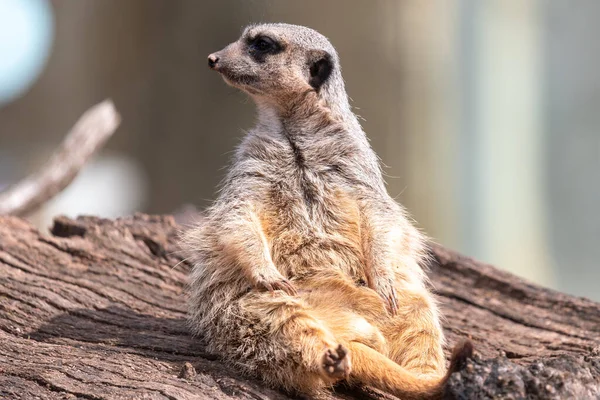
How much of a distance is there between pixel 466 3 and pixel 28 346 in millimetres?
6910

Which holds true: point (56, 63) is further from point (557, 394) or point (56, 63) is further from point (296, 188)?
point (557, 394)

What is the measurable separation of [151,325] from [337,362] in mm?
1346

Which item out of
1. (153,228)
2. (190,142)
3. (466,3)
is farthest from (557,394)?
A: (190,142)

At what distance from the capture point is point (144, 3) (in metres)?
14.2

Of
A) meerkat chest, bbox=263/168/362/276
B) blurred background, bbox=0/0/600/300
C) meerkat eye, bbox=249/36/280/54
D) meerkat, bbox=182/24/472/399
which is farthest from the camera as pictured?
blurred background, bbox=0/0/600/300

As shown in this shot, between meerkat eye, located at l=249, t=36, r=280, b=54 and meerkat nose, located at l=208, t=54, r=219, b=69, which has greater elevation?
meerkat eye, located at l=249, t=36, r=280, b=54

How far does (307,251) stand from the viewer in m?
3.35

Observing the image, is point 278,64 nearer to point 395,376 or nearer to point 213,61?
point 213,61

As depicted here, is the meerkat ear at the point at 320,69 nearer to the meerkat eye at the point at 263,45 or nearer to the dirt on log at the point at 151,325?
the meerkat eye at the point at 263,45

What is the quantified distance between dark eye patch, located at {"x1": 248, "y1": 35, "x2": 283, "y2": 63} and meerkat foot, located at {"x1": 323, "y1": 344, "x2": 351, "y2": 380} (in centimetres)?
142

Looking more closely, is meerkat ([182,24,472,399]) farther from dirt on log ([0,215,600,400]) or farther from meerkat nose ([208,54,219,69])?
dirt on log ([0,215,600,400])

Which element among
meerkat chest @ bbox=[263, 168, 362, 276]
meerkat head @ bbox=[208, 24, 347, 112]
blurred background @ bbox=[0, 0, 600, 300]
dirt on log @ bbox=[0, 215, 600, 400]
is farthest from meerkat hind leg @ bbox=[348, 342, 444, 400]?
blurred background @ bbox=[0, 0, 600, 300]

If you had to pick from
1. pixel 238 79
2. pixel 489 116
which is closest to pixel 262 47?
pixel 238 79

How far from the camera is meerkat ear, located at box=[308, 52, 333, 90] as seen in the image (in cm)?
375
